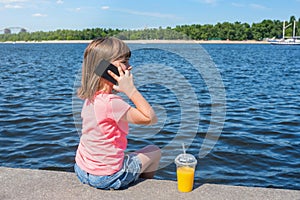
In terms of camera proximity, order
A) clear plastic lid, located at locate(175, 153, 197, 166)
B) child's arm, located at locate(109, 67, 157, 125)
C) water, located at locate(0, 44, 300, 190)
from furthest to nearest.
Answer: water, located at locate(0, 44, 300, 190) < clear plastic lid, located at locate(175, 153, 197, 166) < child's arm, located at locate(109, 67, 157, 125)

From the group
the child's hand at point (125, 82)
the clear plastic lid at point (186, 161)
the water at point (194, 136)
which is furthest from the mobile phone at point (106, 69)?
the water at point (194, 136)

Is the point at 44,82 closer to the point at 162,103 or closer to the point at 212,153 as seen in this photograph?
the point at 162,103

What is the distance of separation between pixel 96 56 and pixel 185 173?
139cm

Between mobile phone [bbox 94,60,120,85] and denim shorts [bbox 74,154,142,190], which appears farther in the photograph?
denim shorts [bbox 74,154,142,190]

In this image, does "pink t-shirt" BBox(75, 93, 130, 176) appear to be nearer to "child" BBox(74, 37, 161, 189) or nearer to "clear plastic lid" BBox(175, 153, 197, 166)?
"child" BBox(74, 37, 161, 189)

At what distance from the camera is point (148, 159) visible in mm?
3779

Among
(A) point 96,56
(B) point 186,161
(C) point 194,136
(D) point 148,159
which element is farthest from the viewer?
(C) point 194,136

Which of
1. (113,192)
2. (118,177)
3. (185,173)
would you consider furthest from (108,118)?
(185,173)

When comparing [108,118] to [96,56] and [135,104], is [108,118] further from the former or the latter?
[96,56]

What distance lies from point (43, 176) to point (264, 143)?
5438mm

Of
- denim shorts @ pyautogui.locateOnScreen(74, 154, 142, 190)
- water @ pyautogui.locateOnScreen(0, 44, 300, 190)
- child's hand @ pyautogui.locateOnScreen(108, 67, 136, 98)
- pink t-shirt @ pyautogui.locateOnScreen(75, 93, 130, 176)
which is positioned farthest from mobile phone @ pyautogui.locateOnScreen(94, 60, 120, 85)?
water @ pyautogui.locateOnScreen(0, 44, 300, 190)

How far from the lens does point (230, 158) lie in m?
6.92

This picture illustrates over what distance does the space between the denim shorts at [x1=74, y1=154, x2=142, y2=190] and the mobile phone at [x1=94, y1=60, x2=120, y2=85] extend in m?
0.84

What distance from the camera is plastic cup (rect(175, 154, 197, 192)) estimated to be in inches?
135
